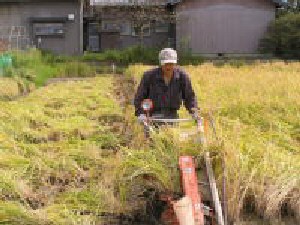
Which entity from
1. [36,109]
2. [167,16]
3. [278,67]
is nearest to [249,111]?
[36,109]

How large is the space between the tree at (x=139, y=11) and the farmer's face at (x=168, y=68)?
2056cm

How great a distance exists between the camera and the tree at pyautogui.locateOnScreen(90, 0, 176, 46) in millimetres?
25812

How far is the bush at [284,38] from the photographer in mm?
23875

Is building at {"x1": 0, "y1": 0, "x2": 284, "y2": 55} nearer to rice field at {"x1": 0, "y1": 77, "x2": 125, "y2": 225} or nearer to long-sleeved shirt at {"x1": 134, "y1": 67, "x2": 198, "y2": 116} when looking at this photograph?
rice field at {"x1": 0, "y1": 77, "x2": 125, "y2": 225}

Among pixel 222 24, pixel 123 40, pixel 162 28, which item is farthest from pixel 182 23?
pixel 123 40

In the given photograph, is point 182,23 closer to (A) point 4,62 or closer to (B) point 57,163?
(A) point 4,62

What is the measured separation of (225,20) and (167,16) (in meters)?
2.55

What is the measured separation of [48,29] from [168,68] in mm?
21226

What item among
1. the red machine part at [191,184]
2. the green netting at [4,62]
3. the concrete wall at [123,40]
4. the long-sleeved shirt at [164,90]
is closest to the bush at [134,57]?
the concrete wall at [123,40]

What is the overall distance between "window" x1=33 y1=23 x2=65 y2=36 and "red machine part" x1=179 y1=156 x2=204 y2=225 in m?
22.2

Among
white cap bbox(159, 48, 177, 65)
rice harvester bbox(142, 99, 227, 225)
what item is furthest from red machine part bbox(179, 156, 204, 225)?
white cap bbox(159, 48, 177, 65)

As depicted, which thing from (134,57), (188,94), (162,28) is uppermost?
(162,28)

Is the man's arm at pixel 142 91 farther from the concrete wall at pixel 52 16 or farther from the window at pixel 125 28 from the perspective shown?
the window at pixel 125 28

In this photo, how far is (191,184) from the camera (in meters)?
3.89
